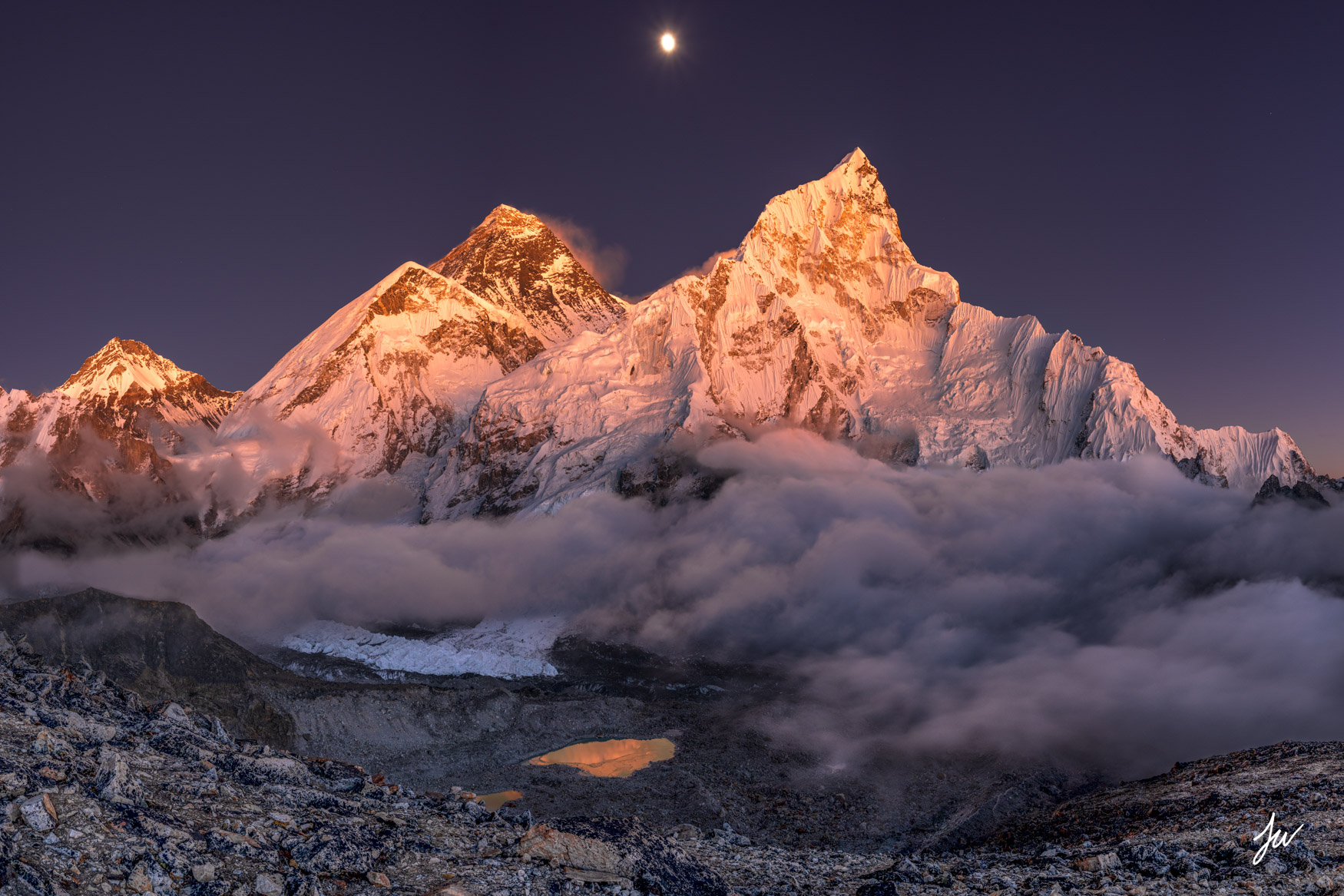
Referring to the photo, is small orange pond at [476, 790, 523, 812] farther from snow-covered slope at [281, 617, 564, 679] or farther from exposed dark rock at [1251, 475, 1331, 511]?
exposed dark rock at [1251, 475, 1331, 511]

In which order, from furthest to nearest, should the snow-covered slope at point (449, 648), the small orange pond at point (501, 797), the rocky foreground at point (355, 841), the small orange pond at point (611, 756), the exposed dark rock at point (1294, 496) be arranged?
the exposed dark rock at point (1294, 496)
the snow-covered slope at point (449, 648)
the small orange pond at point (611, 756)
the small orange pond at point (501, 797)
the rocky foreground at point (355, 841)

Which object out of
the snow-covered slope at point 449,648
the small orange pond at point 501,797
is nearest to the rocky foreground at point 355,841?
the small orange pond at point 501,797

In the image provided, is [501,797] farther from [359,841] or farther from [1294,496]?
[1294,496]

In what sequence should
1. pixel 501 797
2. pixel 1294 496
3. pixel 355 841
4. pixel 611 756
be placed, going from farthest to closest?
pixel 1294 496 < pixel 611 756 < pixel 501 797 < pixel 355 841

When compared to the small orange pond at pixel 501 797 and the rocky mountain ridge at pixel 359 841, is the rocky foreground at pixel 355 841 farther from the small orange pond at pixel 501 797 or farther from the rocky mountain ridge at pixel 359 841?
the small orange pond at pixel 501 797

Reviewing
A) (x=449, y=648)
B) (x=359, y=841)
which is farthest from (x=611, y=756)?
(x=449, y=648)

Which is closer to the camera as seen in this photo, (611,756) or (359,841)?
(359,841)
